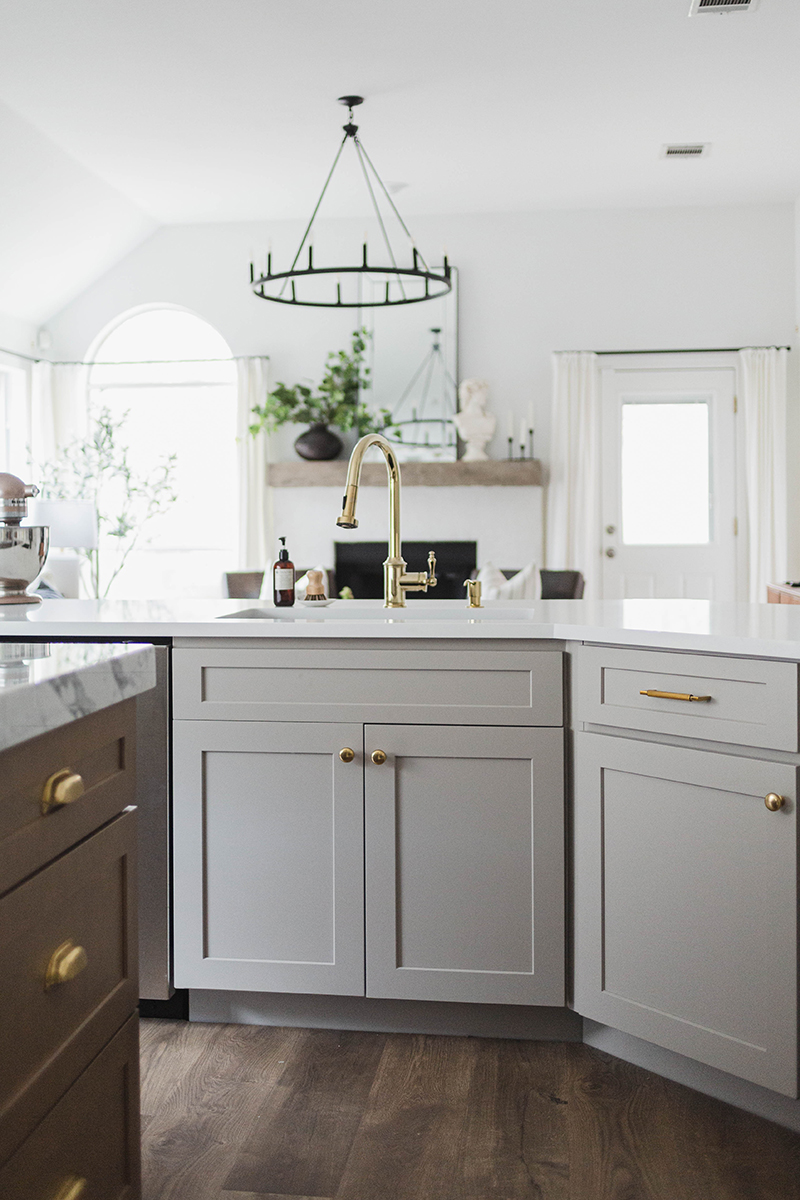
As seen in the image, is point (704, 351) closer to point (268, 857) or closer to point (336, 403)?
point (336, 403)

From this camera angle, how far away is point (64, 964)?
0.99 meters

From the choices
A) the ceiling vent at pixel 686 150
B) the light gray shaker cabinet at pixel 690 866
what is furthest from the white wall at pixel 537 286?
the light gray shaker cabinet at pixel 690 866

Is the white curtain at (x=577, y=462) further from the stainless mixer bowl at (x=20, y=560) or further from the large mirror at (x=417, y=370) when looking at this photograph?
the stainless mixer bowl at (x=20, y=560)

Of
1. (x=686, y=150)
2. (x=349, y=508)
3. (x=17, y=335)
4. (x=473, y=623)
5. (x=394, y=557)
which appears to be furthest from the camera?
(x=17, y=335)

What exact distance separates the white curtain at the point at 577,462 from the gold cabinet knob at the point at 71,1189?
579 cm

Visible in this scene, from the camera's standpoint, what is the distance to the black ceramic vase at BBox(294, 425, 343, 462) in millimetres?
6633

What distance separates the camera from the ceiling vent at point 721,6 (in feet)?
12.7

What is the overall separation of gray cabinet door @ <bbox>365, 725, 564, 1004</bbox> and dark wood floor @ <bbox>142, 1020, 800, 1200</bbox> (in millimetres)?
148

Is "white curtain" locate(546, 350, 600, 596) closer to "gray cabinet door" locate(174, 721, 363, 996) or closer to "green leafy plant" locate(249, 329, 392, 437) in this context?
"green leafy plant" locate(249, 329, 392, 437)

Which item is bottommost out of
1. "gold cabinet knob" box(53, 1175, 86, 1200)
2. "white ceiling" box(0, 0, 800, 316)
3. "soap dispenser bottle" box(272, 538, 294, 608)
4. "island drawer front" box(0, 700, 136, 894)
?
"gold cabinet knob" box(53, 1175, 86, 1200)

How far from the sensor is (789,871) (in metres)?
1.72

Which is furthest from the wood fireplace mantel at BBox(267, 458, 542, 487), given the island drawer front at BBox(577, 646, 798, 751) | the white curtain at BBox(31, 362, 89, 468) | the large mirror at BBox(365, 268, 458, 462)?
the island drawer front at BBox(577, 646, 798, 751)

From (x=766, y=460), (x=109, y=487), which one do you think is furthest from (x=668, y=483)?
(x=109, y=487)

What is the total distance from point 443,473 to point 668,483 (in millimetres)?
1467
